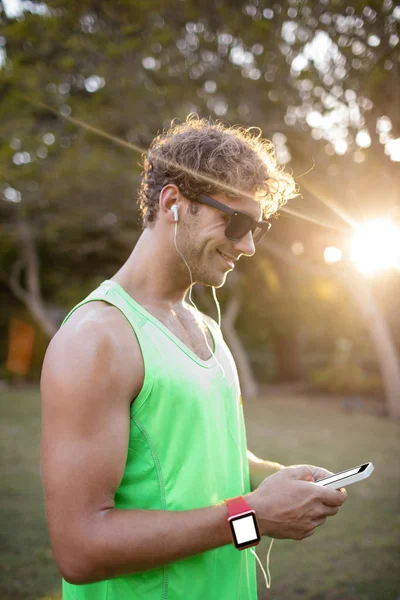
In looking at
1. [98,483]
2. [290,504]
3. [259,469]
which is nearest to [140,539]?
[98,483]

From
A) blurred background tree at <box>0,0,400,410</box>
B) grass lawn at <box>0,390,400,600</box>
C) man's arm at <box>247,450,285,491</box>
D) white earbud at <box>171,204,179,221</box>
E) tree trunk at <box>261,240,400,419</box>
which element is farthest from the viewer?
tree trunk at <box>261,240,400,419</box>

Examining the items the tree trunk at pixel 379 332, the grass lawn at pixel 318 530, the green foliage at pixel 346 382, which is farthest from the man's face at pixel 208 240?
the green foliage at pixel 346 382

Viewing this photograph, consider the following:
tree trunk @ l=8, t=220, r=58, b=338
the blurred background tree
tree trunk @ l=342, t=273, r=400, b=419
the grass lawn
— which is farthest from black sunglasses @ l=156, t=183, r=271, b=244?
tree trunk @ l=8, t=220, r=58, b=338

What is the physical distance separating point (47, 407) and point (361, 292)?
41.8ft

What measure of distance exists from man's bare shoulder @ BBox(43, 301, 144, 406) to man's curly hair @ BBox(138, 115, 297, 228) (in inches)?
25.0

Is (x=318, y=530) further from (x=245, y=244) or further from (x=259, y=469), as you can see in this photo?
(x=245, y=244)

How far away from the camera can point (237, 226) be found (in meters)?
2.05

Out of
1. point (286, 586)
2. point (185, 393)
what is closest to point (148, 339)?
point (185, 393)

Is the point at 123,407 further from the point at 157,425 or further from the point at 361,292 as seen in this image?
the point at 361,292

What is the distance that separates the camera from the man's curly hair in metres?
2.03

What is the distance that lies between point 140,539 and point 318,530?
18.0ft

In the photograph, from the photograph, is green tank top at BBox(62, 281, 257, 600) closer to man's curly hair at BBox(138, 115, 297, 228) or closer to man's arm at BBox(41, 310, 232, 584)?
man's arm at BBox(41, 310, 232, 584)

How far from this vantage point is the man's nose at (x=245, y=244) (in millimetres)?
2096

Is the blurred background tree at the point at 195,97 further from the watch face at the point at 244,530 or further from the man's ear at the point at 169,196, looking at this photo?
the watch face at the point at 244,530
